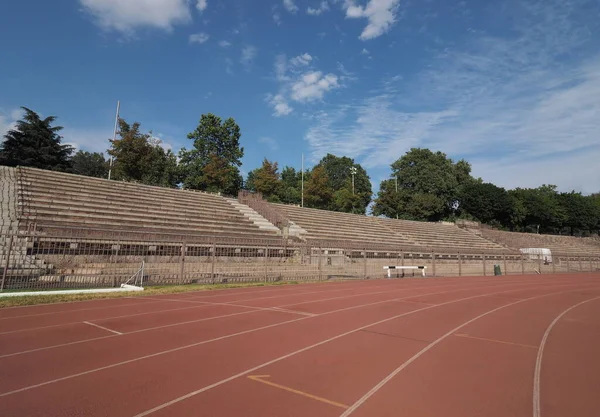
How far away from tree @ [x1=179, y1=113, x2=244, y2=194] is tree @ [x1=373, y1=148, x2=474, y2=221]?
25.7m

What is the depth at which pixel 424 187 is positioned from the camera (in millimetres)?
63906

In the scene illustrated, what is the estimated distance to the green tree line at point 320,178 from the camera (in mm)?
35438

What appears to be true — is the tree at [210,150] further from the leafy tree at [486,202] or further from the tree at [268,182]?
the leafy tree at [486,202]

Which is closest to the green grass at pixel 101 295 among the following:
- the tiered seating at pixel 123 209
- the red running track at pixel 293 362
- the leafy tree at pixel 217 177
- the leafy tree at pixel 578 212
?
the red running track at pixel 293 362

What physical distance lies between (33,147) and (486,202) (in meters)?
65.2

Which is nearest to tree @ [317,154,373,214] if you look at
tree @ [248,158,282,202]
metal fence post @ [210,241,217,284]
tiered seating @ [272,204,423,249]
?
tree @ [248,158,282,202]

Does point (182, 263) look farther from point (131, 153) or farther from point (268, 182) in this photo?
point (268, 182)

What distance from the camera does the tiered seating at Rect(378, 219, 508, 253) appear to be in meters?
33.0

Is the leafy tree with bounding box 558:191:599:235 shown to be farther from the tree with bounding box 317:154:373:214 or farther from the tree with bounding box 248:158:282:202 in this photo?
the tree with bounding box 248:158:282:202

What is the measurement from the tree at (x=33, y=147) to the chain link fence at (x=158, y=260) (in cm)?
2994

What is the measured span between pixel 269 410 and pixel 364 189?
71.0 meters

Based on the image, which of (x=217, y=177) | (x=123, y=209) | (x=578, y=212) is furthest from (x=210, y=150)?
(x=578, y=212)

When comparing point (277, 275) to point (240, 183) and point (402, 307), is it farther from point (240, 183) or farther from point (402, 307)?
point (240, 183)

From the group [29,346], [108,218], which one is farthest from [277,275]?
[29,346]
